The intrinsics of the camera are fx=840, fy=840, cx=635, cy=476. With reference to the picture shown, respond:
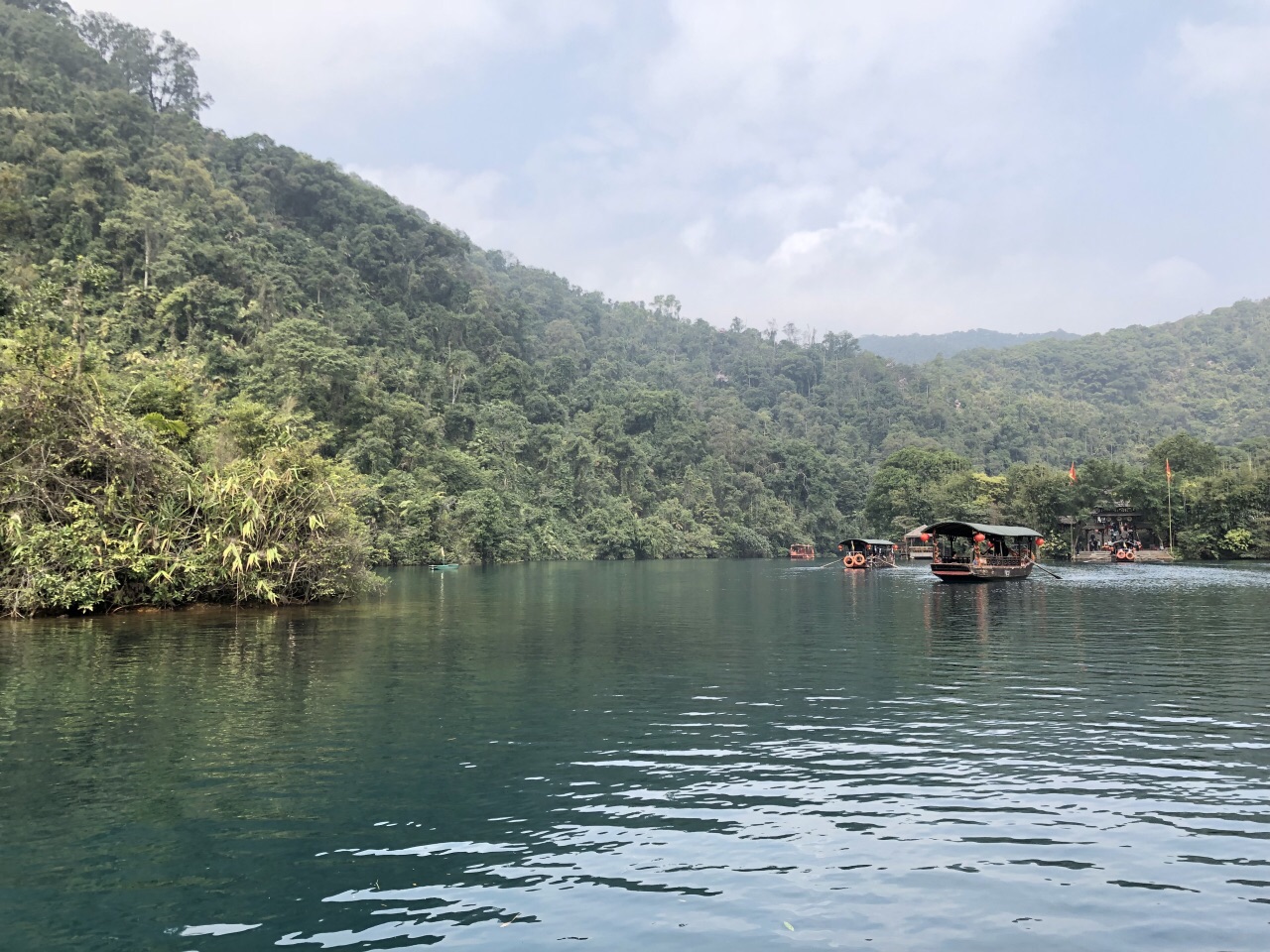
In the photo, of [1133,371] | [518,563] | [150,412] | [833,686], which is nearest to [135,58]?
[518,563]

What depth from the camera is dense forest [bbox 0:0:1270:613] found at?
87.6 ft

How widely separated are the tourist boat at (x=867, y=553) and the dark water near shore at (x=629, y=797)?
4506 centimetres

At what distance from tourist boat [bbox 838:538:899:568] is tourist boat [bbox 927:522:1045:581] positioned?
13672 mm

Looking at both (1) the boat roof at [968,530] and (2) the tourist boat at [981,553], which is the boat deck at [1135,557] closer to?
(2) the tourist boat at [981,553]

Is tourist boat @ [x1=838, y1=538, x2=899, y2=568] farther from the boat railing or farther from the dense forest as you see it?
the dense forest

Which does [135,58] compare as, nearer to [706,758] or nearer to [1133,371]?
[706,758]

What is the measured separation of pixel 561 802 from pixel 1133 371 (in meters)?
189

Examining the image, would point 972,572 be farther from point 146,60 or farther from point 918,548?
point 146,60

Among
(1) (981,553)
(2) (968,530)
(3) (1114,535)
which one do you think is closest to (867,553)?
(1) (981,553)

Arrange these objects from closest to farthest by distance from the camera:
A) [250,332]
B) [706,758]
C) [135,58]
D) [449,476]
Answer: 1. [706,758]
2. [250,332]
3. [449,476]
4. [135,58]

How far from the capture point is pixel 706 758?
1075 cm

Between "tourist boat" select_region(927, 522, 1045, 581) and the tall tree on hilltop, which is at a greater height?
the tall tree on hilltop

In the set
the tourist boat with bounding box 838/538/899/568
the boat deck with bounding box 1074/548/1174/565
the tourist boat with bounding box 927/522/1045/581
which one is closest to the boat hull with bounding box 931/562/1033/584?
the tourist boat with bounding box 927/522/1045/581

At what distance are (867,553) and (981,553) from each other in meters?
23.3
